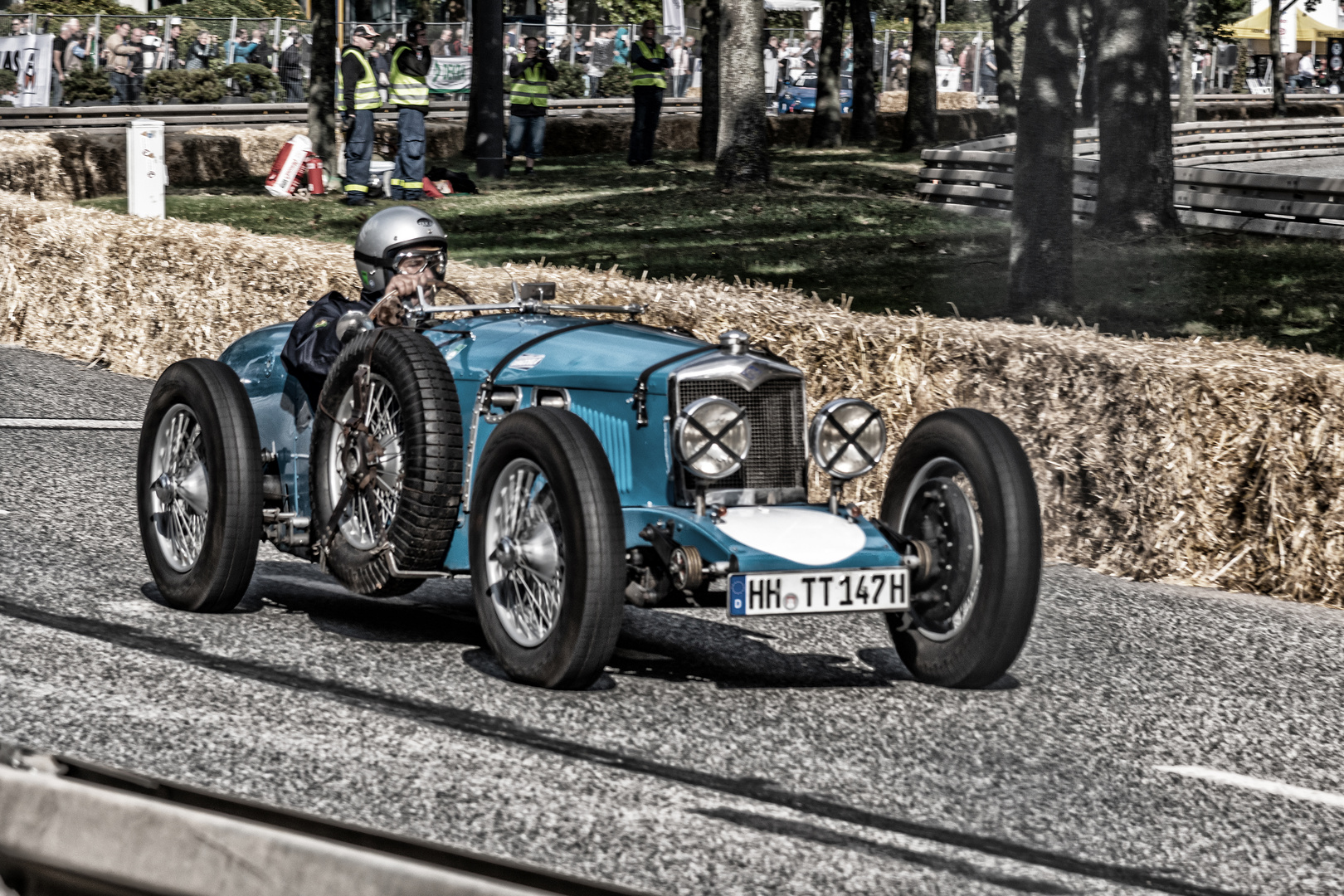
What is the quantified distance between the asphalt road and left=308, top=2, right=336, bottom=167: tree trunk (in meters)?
17.2

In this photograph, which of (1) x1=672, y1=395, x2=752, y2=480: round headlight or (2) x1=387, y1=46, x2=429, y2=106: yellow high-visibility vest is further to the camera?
(2) x1=387, y1=46, x2=429, y2=106: yellow high-visibility vest

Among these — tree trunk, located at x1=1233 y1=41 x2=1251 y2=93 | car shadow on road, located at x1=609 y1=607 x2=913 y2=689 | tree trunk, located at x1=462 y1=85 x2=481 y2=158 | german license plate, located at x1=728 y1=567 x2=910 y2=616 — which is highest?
tree trunk, located at x1=1233 y1=41 x2=1251 y2=93

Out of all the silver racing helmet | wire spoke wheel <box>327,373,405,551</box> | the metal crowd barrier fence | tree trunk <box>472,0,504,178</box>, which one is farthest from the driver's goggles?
the metal crowd barrier fence

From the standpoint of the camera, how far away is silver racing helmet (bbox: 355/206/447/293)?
277 inches

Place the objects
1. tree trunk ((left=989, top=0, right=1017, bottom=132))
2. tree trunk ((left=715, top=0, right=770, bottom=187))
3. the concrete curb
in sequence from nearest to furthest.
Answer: the concrete curb, tree trunk ((left=715, top=0, right=770, bottom=187)), tree trunk ((left=989, top=0, right=1017, bottom=132))

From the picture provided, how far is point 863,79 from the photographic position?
116 feet

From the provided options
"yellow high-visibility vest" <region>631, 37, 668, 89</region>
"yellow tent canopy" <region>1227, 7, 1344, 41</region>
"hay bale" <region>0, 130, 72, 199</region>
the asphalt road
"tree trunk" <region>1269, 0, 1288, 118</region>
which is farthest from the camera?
"yellow tent canopy" <region>1227, 7, 1344, 41</region>

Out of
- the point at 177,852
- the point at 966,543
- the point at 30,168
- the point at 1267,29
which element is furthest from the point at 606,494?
the point at 1267,29

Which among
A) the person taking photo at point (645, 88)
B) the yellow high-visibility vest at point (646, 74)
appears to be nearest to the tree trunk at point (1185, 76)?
the person taking photo at point (645, 88)

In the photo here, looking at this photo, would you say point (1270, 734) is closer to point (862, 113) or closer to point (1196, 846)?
point (1196, 846)

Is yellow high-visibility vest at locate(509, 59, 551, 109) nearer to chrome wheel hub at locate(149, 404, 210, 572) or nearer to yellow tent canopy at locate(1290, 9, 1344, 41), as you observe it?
chrome wheel hub at locate(149, 404, 210, 572)

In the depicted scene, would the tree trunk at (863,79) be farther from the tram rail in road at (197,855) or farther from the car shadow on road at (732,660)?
the tram rail in road at (197,855)

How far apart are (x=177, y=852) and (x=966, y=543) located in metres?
3.41

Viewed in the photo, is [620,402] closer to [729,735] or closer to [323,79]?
[729,735]
